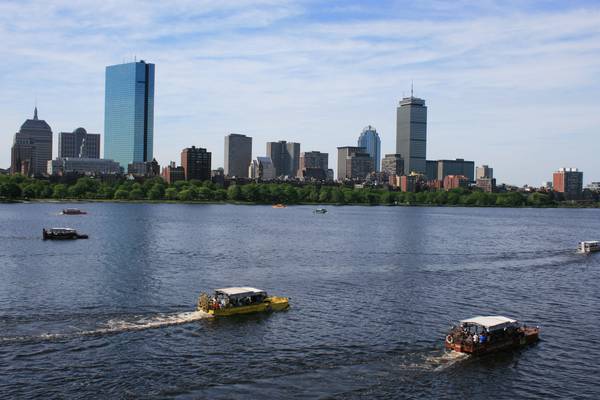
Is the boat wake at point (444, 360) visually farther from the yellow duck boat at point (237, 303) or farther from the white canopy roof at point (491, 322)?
the yellow duck boat at point (237, 303)

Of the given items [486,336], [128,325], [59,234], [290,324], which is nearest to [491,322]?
[486,336]

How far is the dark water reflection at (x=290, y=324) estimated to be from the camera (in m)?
51.8

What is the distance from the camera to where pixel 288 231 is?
606 ft

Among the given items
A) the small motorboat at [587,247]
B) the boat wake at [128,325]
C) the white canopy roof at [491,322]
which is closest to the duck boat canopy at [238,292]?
the boat wake at [128,325]

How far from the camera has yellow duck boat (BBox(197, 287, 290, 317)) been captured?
2832 inches

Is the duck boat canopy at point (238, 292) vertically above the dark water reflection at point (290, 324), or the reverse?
the duck boat canopy at point (238, 292)

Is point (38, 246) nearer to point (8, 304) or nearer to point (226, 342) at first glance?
point (8, 304)

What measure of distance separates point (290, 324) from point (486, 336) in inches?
800

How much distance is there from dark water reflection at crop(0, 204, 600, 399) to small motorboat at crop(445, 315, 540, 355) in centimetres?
132

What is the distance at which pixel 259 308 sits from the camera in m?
74.4

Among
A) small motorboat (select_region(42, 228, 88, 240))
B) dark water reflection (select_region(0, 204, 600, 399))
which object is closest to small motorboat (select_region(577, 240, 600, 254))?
dark water reflection (select_region(0, 204, 600, 399))

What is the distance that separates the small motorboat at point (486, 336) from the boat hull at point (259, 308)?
21.0 m

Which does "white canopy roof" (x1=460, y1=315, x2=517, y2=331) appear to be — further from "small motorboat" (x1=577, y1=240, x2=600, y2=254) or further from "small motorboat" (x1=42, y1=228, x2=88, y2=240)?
"small motorboat" (x1=42, y1=228, x2=88, y2=240)

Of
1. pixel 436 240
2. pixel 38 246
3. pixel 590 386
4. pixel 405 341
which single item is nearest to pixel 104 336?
pixel 405 341
